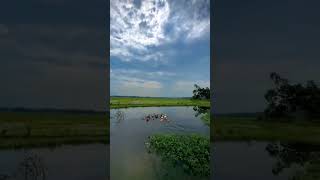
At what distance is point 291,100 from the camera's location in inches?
263

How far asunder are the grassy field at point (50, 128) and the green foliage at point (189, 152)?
114 centimetres

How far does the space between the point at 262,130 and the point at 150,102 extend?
1.82m

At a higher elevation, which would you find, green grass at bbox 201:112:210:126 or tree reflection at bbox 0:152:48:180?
Answer: green grass at bbox 201:112:210:126

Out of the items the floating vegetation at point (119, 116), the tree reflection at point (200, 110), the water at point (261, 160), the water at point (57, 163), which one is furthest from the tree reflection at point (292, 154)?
the water at point (57, 163)

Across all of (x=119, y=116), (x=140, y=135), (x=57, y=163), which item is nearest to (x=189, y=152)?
(x=140, y=135)

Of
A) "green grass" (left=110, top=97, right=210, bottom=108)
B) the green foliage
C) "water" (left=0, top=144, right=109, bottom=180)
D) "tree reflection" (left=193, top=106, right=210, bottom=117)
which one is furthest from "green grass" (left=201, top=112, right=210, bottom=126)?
"water" (left=0, top=144, right=109, bottom=180)

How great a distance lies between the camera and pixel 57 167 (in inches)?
246

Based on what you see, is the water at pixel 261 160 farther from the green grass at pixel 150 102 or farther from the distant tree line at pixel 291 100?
the green grass at pixel 150 102

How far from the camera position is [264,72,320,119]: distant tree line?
652 centimetres

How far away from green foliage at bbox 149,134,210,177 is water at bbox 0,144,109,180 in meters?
1.15

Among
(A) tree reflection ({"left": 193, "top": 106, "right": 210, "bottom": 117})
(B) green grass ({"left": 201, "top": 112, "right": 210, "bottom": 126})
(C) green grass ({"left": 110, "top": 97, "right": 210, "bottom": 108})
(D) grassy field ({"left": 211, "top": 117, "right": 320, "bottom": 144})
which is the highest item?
(C) green grass ({"left": 110, "top": 97, "right": 210, "bottom": 108})

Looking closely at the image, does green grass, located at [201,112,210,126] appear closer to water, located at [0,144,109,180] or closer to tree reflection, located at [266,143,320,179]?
tree reflection, located at [266,143,320,179]

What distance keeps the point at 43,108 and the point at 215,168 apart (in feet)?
9.04

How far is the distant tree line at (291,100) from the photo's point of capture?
21.4 feet
